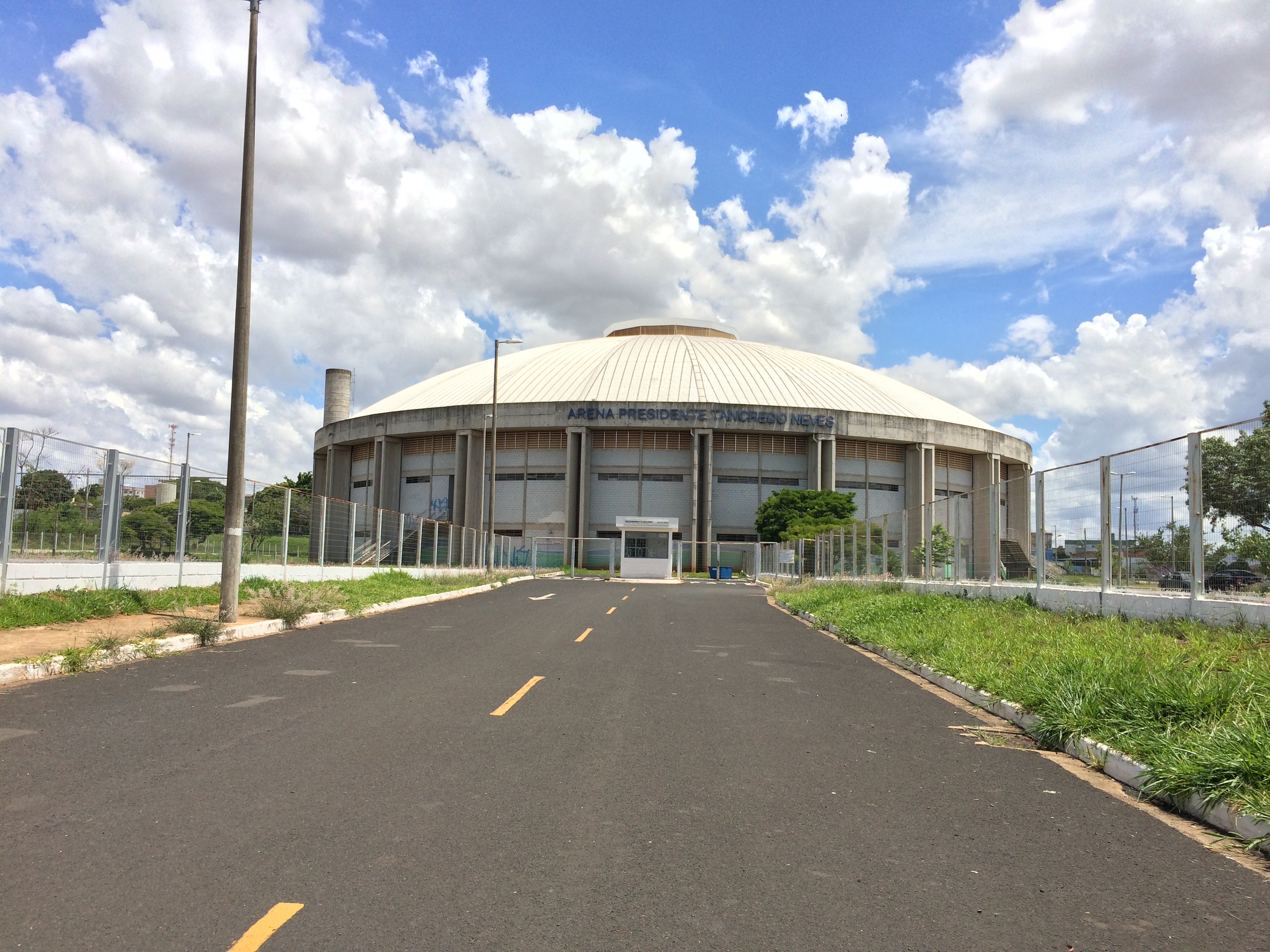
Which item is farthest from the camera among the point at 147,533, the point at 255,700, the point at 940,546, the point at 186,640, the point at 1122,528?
the point at 940,546

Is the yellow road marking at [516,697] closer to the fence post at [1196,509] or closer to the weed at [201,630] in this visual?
the weed at [201,630]

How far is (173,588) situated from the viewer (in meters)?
17.6

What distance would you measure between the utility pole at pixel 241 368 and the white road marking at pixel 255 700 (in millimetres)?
6379

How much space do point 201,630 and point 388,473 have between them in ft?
195

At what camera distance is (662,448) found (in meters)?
65.8

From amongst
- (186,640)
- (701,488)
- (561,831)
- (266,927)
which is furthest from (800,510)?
(266,927)

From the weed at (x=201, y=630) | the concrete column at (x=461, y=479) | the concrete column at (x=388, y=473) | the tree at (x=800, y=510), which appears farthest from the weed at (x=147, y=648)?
the concrete column at (x=388, y=473)

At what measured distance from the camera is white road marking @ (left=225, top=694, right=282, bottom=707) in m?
8.26

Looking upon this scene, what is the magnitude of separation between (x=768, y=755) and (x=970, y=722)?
2760mm

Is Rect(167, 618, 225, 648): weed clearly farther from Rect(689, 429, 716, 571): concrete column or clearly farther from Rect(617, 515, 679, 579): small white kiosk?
Rect(689, 429, 716, 571): concrete column

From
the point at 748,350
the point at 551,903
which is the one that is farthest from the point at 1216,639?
the point at 748,350

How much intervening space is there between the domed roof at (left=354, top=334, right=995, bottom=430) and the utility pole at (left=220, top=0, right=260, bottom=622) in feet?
158

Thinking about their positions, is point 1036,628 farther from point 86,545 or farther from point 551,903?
point 86,545

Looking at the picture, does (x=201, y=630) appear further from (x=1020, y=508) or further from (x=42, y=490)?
(x=1020, y=508)
